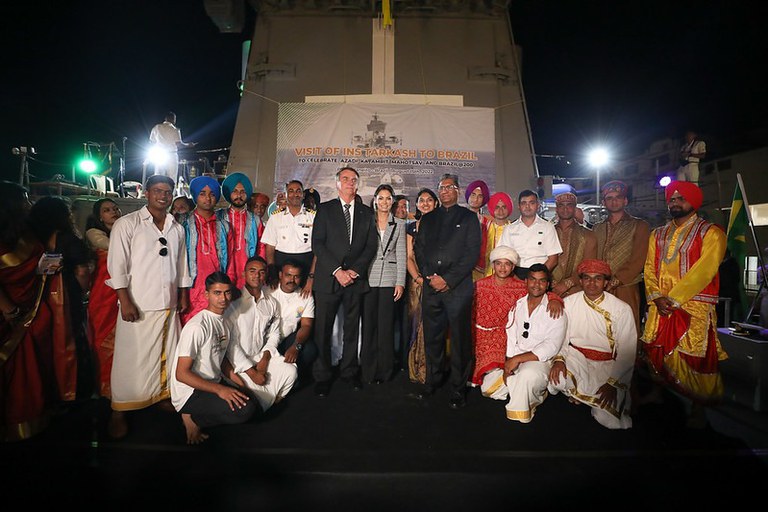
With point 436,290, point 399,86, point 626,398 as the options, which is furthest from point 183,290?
point 399,86

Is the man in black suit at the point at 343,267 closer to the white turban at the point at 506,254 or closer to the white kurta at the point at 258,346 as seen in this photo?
the white kurta at the point at 258,346

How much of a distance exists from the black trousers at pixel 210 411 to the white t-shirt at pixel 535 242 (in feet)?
8.78

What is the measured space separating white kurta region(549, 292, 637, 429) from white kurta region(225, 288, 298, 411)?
85.0 inches

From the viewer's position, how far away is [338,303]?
3.59 m

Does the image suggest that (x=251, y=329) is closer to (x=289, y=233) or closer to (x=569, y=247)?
(x=289, y=233)

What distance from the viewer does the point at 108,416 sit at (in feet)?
9.97

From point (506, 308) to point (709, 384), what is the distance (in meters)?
1.51

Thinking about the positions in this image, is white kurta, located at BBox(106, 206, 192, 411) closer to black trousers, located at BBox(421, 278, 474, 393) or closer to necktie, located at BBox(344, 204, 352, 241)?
necktie, located at BBox(344, 204, 352, 241)

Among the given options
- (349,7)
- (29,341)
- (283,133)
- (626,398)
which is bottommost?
(626,398)

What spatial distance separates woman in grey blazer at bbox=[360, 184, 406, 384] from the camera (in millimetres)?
3602

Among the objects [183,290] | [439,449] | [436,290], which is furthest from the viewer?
[436,290]

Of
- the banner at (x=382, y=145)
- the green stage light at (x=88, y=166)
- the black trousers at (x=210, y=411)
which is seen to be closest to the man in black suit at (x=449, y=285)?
the black trousers at (x=210, y=411)

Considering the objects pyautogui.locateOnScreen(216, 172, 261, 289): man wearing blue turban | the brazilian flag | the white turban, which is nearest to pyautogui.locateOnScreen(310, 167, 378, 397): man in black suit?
pyautogui.locateOnScreen(216, 172, 261, 289): man wearing blue turban

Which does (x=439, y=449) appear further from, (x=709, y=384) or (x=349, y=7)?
(x=349, y=7)
